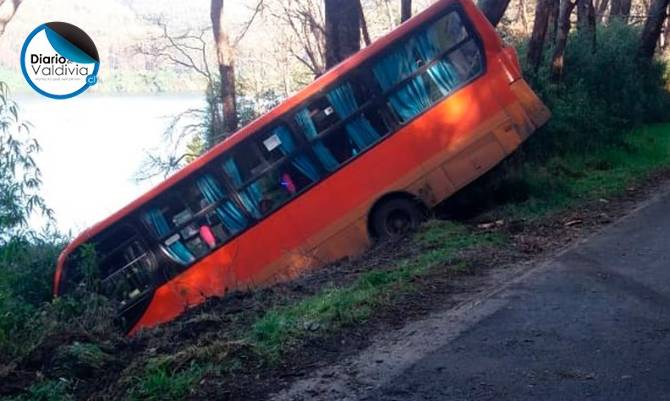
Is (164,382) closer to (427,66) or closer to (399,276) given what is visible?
(399,276)

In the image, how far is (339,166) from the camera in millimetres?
12891

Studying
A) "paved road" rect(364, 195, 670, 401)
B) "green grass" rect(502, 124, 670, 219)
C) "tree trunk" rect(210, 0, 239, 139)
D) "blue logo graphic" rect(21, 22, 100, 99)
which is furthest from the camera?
"tree trunk" rect(210, 0, 239, 139)

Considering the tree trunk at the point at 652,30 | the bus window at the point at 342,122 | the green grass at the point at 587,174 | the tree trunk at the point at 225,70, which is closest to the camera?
the green grass at the point at 587,174

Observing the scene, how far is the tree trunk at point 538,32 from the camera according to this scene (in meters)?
16.2

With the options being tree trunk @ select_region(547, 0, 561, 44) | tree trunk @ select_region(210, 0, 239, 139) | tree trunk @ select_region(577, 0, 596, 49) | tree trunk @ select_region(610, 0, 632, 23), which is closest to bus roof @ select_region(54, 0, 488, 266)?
tree trunk @ select_region(547, 0, 561, 44)

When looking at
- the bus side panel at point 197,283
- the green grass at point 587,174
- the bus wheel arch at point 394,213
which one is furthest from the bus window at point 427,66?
the bus side panel at point 197,283

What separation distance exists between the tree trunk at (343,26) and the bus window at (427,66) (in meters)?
3.04

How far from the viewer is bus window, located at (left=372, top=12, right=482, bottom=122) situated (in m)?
13.0

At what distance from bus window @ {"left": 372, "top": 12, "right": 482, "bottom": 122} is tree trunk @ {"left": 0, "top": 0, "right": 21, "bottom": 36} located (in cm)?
641

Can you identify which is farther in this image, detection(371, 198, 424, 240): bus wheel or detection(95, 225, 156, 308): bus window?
detection(371, 198, 424, 240): bus wheel

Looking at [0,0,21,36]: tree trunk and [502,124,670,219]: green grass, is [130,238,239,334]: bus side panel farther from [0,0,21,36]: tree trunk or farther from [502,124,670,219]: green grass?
[0,0,21,36]: tree trunk

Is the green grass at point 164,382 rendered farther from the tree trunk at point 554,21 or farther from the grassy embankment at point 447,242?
the tree trunk at point 554,21

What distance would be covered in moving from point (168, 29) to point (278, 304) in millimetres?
24627

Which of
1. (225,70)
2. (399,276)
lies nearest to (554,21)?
(225,70)
